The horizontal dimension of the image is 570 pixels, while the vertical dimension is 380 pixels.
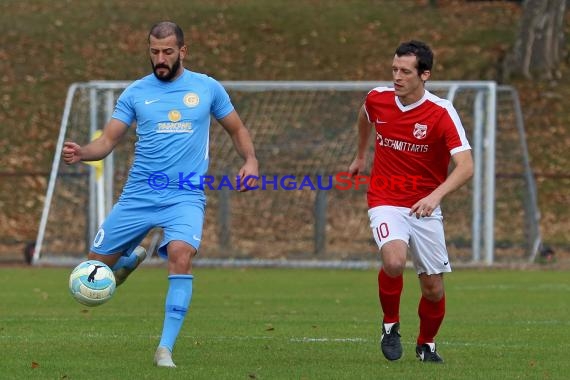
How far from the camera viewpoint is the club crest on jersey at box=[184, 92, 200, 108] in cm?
915

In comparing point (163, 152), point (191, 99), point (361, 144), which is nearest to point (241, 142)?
point (191, 99)

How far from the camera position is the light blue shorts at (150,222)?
29.3 feet

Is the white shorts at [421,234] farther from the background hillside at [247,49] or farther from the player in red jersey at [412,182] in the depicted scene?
the background hillside at [247,49]

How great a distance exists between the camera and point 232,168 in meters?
23.2

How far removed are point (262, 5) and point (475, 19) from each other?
210 inches

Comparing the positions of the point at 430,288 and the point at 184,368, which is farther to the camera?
the point at 430,288

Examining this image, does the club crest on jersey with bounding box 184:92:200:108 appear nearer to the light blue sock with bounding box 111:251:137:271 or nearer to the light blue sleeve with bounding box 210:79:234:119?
the light blue sleeve with bounding box 210:79:234:119

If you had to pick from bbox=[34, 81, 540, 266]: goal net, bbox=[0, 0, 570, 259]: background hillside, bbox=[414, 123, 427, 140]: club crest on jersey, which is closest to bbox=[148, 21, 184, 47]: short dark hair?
bbox=[414, 123, 427, 140]: club crest on jersey

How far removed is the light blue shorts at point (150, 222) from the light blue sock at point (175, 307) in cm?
26

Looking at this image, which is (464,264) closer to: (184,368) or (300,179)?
(300,179)

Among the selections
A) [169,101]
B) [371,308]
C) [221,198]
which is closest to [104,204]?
[221,198]

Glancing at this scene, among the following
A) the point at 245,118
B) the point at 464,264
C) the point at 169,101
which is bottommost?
the point at 464,264

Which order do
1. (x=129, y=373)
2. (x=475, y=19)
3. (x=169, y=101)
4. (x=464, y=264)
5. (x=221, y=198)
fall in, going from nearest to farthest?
(x=129, y=373) → (x=169, y=101) → (x=464, y=264) → (x=221, y=198) → (x=475, y=19)

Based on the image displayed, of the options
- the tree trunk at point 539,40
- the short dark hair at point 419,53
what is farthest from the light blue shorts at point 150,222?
the tree trunk at point 539,40
